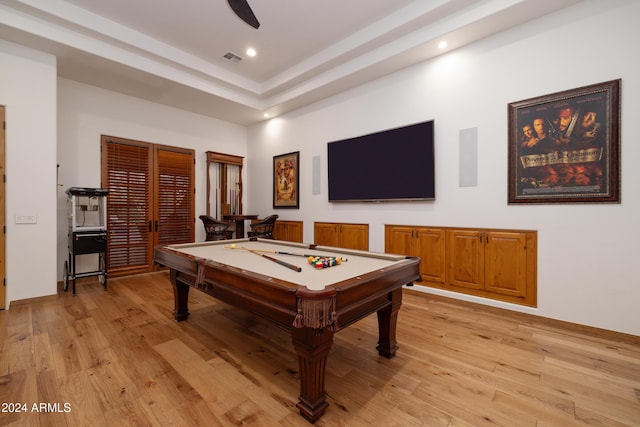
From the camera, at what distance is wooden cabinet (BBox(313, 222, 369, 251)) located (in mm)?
4340

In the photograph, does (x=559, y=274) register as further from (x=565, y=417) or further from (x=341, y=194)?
(x=341, y=194)

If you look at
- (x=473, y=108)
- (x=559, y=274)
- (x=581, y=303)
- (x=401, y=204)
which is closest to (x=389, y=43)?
(x=473, y=108)

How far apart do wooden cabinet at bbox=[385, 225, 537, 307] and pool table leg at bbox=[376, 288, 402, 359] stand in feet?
5.44

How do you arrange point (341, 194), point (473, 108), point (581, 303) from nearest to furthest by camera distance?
point (581, 303) → point (473, 108) → point (341, 194)

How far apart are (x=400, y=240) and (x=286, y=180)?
2699 millimetres

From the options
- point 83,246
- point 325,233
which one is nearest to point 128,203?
point 83,246

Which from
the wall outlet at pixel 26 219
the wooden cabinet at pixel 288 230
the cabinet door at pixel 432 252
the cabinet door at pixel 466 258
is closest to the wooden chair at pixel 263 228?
the wooden cabinet at pixel 288 230

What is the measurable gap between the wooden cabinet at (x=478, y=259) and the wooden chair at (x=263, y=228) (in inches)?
95.1

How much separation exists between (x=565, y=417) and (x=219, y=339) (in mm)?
2470

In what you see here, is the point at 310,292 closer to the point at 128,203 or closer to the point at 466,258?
the point at 466,258

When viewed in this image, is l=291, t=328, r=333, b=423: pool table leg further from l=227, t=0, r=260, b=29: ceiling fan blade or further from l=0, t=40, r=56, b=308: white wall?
l=0, t=40, r=56, b=308: white wall

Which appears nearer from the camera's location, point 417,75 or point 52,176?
point 52,176

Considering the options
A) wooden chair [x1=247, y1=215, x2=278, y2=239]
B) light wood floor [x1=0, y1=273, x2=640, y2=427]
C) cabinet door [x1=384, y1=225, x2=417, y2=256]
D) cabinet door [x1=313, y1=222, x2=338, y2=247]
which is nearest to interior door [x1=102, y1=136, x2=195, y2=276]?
wooden chair [x1=247, y1=215, x2=278, y2=239]

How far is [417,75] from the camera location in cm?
376
